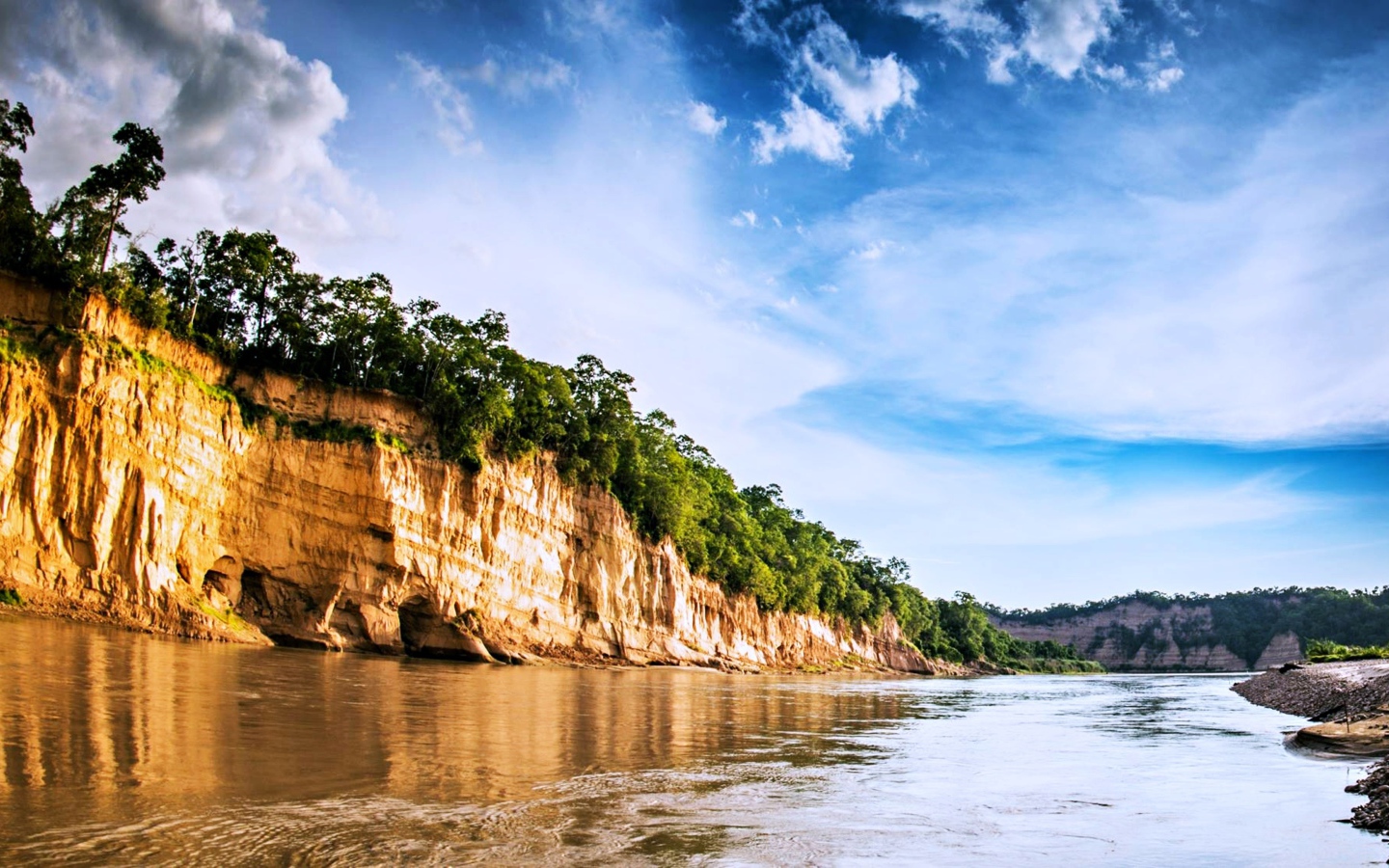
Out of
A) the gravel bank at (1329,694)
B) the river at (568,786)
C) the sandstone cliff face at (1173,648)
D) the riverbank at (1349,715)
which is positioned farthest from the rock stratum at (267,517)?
the sandstone cliff face at (1173,648)

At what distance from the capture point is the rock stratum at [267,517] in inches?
1107

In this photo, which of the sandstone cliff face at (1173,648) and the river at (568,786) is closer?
the river at (568,786)

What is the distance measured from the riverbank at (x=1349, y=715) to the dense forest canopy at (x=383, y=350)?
119 ft

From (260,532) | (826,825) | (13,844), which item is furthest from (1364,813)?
(260,532)

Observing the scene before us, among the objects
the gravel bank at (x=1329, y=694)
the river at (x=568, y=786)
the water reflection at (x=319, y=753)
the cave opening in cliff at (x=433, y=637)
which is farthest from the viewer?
the cave opening in cliff at (x=433, y=637)

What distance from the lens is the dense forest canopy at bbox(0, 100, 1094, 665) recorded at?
108 feet

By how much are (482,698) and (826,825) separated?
13618mm

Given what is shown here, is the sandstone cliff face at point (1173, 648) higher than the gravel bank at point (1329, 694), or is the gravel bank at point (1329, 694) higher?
the gravel bank at point (1329, 694)

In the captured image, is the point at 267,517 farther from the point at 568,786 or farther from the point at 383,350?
the point at 568,786

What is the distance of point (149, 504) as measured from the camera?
30.8 meters

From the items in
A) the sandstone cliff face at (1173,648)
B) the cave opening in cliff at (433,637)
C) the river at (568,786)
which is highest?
the river at (568,786)

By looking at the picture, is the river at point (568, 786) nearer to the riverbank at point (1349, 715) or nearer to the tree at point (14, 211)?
the riverbank at point (1349, 715)

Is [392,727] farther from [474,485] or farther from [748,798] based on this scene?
[474,485]

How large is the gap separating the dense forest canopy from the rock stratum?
5.28 ft
